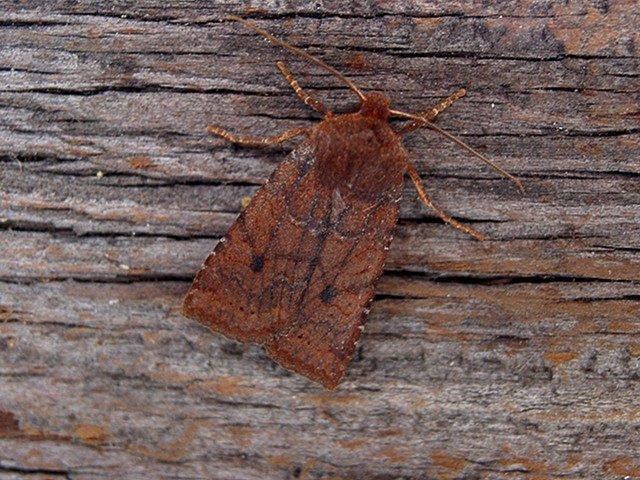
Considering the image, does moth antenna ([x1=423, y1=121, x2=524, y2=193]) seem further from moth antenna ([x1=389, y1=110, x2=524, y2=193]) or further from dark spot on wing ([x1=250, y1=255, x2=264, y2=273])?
dark spot on wing ([x1=250, y1=255, x2=264, y2=273])

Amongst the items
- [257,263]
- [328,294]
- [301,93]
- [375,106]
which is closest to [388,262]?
[328,294]

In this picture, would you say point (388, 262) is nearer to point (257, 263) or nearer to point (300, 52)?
point (257, 263)

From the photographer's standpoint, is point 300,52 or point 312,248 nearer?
point 300,52

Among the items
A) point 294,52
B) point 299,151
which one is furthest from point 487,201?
point 294,52

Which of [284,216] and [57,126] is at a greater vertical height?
[57,126]

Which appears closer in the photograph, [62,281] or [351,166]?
[351,166]

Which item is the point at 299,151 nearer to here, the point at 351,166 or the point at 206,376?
the point at 351,166
